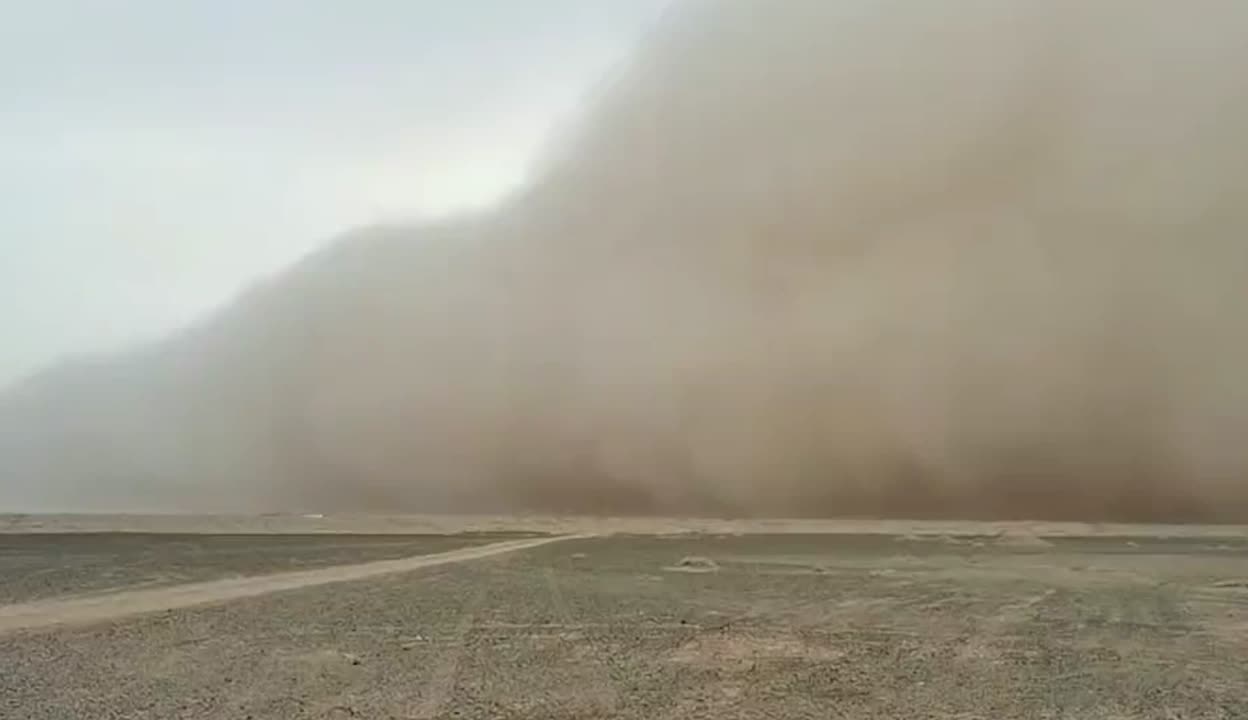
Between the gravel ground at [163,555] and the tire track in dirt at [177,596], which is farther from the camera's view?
the gravel ground at [163,555]

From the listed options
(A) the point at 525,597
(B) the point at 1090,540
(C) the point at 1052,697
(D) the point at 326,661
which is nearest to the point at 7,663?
(D) the point at 326,661

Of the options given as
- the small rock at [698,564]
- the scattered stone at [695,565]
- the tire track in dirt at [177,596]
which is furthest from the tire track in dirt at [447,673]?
the small rock at [698,564]

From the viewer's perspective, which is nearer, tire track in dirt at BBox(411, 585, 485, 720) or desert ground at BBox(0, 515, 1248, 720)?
tire track in dirt at BBox(411, 585, 485, 720)

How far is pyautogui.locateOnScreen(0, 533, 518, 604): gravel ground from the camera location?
7766 millimetres

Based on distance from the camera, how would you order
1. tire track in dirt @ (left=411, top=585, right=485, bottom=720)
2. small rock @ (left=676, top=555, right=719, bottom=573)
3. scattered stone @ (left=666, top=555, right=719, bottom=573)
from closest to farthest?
1. tire track in dirt @ (left=411, top=585, right=485, bottom=720)
2. scattered stone @ (left=666, top=555, right=719, bottom=573)
3. small rock @ (left=676, top=555, right=719, bottom=573)

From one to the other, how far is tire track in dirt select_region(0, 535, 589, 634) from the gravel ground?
311 millimetres

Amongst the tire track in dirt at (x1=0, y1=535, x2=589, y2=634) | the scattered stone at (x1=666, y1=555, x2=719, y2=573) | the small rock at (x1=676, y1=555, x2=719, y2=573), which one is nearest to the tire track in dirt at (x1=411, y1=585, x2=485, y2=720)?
the tire track in dirt at (x1=0, y1=535, x2=589, y2=634)

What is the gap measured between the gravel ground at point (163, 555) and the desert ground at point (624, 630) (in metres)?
0.06

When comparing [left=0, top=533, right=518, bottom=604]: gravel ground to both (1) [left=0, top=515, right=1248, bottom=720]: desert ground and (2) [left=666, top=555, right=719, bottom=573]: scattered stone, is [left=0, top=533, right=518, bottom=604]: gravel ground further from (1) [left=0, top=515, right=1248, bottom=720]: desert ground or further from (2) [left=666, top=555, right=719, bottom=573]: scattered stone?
(2) [left=666, top=555, right=719, bottom=573]: scattered stone

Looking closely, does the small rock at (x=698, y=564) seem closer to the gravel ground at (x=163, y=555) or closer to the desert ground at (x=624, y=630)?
the desert ground at (x=624, y=630)

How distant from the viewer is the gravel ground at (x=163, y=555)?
7.77m

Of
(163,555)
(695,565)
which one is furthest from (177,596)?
(695,565)

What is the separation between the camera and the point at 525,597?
6812 mm

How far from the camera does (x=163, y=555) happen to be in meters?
9.48
